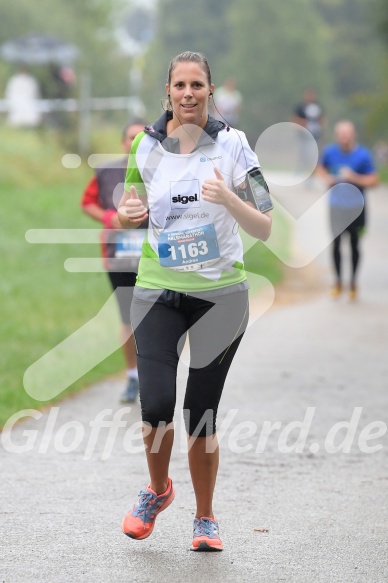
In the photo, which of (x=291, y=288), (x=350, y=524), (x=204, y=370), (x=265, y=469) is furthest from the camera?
(x=291, y=288)

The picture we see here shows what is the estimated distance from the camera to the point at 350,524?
5871mm

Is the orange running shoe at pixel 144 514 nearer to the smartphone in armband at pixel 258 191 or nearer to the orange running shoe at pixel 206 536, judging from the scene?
the orange running shoe at pixel 206 536

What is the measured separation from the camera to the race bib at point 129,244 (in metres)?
8.61

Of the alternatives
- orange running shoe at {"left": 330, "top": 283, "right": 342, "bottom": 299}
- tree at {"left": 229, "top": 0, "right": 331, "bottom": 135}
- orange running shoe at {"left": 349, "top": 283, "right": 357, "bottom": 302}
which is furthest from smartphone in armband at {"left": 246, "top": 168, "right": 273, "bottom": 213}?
tree at {"left": 229, "top": 0, "right": 331, "bottom": 135}

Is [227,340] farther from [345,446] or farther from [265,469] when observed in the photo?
[345,446]

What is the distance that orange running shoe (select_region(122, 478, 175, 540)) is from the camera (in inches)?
212

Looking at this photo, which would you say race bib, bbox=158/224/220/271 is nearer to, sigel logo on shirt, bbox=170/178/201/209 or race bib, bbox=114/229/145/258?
sigel logo on shirt, bbox=170/178/201/209

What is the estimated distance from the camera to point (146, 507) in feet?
17.9

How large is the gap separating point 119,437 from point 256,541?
2.45 meters

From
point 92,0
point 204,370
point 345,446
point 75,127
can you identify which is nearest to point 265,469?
point 345,446

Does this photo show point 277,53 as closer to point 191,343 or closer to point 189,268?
point 191,343

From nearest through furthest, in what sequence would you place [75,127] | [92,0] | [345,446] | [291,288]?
[345,446]
[291,288]
[75,127]
[92,0]

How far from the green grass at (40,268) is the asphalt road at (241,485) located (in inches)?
41.5

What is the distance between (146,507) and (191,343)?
0.76m
